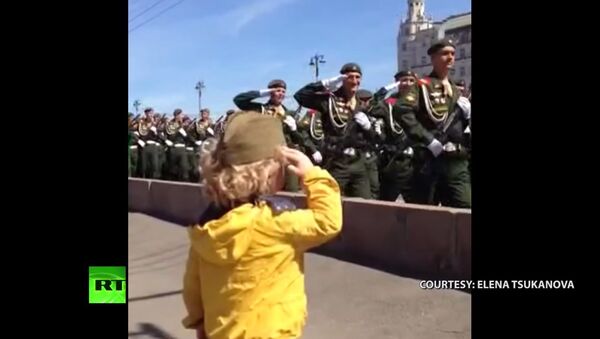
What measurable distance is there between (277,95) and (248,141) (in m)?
7.44

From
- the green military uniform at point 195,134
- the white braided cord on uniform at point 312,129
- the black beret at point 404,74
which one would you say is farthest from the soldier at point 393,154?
the green military uniform at point 195,134

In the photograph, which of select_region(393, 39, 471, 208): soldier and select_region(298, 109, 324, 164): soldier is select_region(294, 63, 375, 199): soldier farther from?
select_region(393, 39, 471, 208): soldier

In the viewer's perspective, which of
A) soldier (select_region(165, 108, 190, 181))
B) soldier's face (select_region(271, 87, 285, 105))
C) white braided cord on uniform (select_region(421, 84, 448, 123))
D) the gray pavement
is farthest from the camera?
soldier (select_region(165, 108, 190, 181))

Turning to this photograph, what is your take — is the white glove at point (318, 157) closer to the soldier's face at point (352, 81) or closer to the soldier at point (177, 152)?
the soldier's face at point (352, 81)

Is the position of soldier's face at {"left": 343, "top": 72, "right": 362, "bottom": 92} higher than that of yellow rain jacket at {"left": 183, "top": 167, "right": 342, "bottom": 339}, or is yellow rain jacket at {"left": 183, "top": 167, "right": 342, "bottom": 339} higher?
soldier's face at {"left": 343, "top": 72, "right": 362, "bottom": 92}

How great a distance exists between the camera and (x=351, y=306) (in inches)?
211

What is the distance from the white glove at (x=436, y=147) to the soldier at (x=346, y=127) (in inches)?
82.7

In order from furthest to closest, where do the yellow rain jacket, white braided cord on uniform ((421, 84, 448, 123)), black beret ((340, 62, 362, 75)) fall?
black beret ((340, 62, 362, 75))
white braided cord on uniform ((421, 84, 448, 123))
the yellow rain jacket

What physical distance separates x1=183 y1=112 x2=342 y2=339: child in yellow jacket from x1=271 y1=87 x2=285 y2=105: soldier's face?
24.0 feet

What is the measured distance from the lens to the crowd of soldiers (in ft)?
20.2

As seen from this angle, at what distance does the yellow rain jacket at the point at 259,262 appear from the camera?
2168mm

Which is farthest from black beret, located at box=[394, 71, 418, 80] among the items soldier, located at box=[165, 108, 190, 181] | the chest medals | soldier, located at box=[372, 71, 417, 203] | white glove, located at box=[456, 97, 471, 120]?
soldier, located at box=[165, 108, 190, 181]
